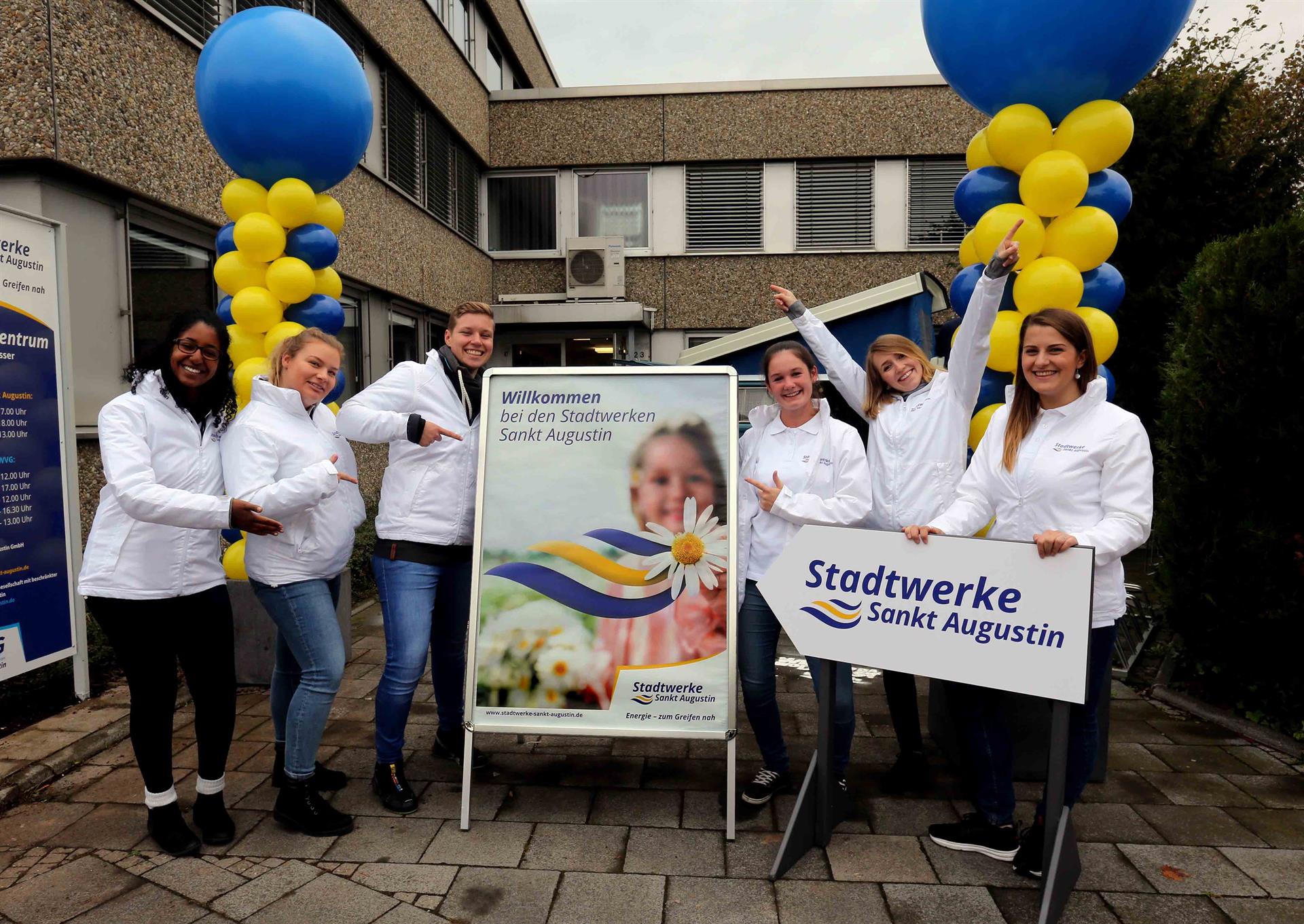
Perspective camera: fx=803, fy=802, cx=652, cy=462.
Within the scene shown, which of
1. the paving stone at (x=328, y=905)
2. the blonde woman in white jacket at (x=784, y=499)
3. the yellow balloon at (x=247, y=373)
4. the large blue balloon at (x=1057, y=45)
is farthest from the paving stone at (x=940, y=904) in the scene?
the yellow balloon at (x=247, y=373)

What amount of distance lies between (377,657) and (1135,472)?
4289mm

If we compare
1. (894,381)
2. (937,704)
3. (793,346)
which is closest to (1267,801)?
(937,704)

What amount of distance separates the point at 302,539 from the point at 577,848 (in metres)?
1.44

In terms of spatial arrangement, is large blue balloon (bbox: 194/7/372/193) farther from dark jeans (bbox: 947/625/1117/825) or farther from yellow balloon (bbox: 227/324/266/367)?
dark jeans (bbox: 947/625/1117/825)

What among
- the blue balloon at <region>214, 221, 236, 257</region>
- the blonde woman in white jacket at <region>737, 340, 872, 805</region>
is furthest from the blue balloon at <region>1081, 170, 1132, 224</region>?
the blue balloon at <region>214, 221, 236, 257</region>

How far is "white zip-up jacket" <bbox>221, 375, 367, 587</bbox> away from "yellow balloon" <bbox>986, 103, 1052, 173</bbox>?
120 inches

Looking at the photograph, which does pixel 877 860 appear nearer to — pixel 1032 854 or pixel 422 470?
pixel 1032 854

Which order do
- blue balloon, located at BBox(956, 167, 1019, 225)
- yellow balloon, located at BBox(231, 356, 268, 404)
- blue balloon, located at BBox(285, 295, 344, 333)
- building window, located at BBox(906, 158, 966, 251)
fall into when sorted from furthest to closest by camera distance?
building window, located at BBox(906, 158, 966, 251) < blue balloon, located at BBox(285, 295, 344, 333) < yellow balloon, located at BBox(231, 356, 268, 404) < blue balloon, located at BBox(956, 167, 1019, 225)

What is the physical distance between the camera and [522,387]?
3164mm

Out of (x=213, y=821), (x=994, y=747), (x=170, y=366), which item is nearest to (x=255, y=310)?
(x=170, y=366)

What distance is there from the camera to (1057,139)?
3.45 m

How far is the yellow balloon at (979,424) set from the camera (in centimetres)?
347

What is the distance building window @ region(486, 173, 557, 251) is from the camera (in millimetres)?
13617

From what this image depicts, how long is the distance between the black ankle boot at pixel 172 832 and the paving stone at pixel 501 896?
951 millimetres
